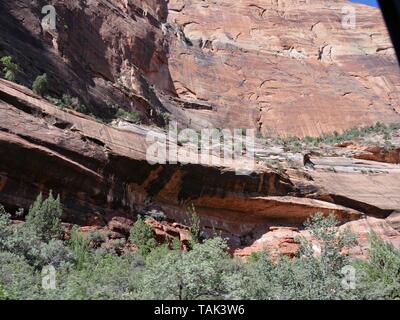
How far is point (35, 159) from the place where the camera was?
15062 millimetres

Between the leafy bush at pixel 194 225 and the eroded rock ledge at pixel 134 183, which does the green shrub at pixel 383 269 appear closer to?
the leafy bush at pixel 194 225

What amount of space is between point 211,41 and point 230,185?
87.2 ft

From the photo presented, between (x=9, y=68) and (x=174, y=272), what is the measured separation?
1380cm

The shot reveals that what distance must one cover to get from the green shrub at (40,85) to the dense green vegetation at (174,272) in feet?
18.0

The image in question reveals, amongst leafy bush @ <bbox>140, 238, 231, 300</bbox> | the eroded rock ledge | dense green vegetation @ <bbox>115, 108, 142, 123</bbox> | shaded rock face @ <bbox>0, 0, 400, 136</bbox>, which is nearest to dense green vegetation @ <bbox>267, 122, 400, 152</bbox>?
shaded rock face @ <bbox>0, 0, 400, 136</bbox>

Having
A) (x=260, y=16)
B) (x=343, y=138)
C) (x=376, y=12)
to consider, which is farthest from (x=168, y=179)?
(x=376, y=12)

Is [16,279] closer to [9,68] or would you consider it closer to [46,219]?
[46,219]

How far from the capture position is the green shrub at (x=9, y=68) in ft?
57.4

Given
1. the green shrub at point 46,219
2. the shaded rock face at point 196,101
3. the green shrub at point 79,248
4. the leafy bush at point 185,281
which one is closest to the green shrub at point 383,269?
the leafy bush at point 185,281

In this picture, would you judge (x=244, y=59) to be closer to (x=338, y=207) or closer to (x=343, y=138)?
(x=343, y=138)

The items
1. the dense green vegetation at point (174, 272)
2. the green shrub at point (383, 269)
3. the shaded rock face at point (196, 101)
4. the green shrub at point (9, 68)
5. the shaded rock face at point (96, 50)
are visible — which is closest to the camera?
the dense green vegetation at point (174, 272)

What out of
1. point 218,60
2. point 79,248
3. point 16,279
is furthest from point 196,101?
point 16,279

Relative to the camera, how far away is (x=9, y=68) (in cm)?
1784

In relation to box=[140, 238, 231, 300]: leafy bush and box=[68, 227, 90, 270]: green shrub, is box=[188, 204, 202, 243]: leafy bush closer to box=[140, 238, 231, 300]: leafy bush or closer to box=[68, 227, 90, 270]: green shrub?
box=[68, 227, 90, 270]: green shrub
